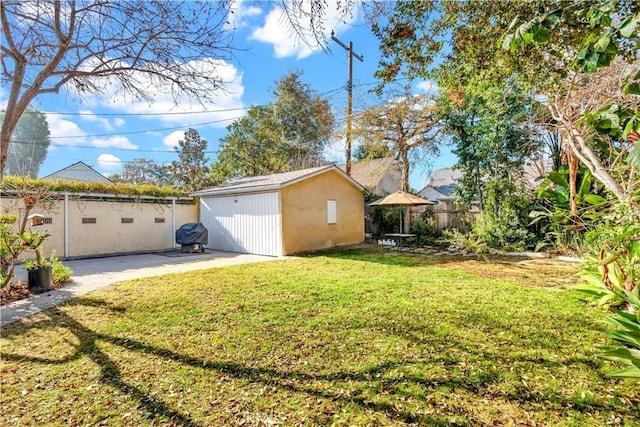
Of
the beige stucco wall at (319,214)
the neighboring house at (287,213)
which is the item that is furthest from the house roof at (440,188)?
the neighboring house at (287,213)

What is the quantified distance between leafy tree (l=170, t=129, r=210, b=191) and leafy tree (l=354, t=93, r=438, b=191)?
57.6 feet

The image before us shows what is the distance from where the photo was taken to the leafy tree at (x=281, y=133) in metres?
21.3

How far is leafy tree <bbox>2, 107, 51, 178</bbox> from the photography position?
584 cm

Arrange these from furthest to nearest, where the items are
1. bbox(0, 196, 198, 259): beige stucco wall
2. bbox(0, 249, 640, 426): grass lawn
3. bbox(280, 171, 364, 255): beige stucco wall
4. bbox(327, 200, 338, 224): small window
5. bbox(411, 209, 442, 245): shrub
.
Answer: bbox(411, 209, 442, 245): shrub
bbox(327, 200, 338, 224): small window
bbox(280, 171, 364, 255): beige stucco wall
bbox(0, 196, 198, 259): beige stucco wall
bbox(0, 249, 640, 426): grass lawn

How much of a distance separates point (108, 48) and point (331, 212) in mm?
9026

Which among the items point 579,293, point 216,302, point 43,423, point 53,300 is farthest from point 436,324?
point 53,300

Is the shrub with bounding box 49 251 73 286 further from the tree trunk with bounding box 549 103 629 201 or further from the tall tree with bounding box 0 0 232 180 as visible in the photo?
the tree trunk with bounding box 549 103 629 201

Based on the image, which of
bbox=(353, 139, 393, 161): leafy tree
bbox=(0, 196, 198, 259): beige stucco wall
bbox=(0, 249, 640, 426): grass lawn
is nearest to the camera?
bbox=(0, 249, 640, 426): grass lawn

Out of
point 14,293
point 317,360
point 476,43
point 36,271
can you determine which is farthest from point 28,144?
point 476,43

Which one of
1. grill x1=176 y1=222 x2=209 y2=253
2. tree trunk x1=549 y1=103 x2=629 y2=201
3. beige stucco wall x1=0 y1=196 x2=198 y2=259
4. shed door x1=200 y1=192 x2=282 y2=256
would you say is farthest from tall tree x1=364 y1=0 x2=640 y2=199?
beige stucco wall x1=0 y1=196 x2=198 y2=259

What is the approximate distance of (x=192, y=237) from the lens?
11.6 meters

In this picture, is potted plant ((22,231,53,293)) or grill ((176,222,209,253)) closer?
potted plant ((22,231,53,293))

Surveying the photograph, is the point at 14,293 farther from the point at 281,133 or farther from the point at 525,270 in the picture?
the point at 281,133

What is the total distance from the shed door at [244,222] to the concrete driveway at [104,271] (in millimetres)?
506
